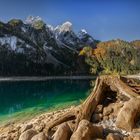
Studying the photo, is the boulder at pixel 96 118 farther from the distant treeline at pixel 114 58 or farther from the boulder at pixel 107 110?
the distant treeline at pixel 114 58

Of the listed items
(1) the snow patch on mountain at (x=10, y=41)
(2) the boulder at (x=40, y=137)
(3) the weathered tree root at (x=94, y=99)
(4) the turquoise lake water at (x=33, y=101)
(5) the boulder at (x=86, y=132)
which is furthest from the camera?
(1) the snow patch on mountain at (x=10, y=41)

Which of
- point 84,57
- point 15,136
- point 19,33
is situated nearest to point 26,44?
point 19,33

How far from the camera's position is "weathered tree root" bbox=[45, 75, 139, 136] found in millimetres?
9938

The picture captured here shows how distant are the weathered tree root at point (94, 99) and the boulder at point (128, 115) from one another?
0.73m

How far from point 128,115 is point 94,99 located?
1.46 m

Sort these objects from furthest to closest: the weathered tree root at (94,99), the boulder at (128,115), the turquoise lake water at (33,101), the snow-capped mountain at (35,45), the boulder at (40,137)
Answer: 1. the snow-capped mountain at (35,45)
2. the turquoise lake water at (33,101)
3. the weathered tree root at (94,99)
4. the boulder at (128,115)
5. the boulder at (40,137)

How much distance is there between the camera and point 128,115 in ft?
30.3

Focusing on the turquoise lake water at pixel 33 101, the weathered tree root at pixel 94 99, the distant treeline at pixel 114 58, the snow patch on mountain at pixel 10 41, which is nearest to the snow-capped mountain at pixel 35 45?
the snow patch on mountain at pixel 10 41

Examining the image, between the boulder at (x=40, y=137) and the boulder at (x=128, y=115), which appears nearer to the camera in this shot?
the boulder at (x=40, y=137)

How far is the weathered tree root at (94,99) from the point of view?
9.94 meters

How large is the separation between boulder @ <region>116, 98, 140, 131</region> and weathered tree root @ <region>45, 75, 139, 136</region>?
73 cm

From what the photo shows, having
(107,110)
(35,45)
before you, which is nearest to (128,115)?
(107,110)

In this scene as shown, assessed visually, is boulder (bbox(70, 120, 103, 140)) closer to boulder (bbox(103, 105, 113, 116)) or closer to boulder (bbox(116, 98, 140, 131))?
boulder (bbox(116, 98, 140, 131))

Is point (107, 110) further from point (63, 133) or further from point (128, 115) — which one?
point (63, 133)
